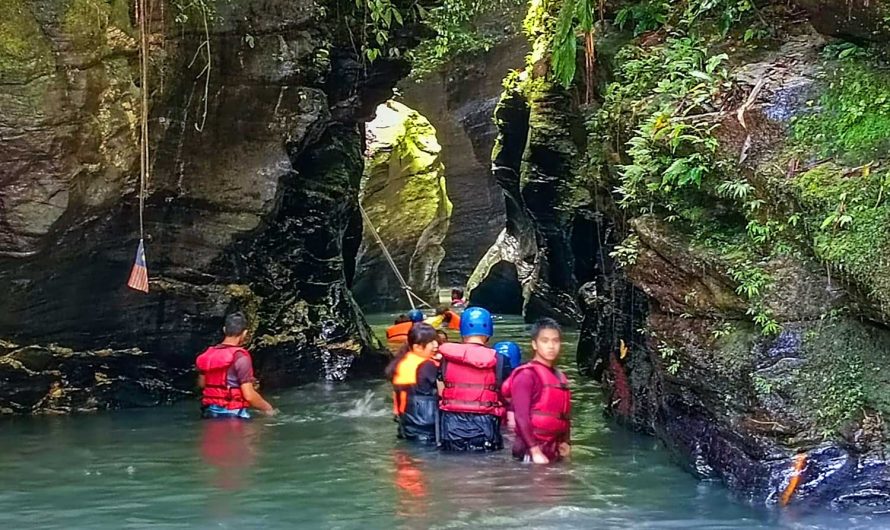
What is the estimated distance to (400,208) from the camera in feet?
95.2

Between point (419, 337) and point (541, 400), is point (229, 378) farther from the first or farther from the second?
point (541, 400)

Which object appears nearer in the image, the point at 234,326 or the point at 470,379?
the point at 470,379

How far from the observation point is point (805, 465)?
704 centimetres

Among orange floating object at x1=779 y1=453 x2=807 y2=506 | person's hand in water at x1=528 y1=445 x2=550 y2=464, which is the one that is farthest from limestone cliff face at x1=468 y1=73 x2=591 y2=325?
orange floating object at x1=779 y1=453 x2=807 y2=506

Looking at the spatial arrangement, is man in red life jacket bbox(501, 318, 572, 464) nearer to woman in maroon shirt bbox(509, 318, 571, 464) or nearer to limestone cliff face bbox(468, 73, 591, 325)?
woman in maroon shirt bbox(509, 318, 571, 464)

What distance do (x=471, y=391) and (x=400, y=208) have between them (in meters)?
20.5

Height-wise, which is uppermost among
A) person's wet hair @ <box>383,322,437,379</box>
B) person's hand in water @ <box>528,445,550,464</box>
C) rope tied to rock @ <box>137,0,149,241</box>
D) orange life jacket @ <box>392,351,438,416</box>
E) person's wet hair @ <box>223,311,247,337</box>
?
rope tied to rock @ <box>137,0,149,241</box>

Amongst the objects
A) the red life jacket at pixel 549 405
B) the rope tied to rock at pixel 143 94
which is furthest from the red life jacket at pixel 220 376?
the red life jacket at pixel 549 405

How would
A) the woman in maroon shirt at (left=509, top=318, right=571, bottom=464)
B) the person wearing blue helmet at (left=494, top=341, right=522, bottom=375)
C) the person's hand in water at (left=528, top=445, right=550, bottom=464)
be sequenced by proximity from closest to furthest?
the woman in maroon shirt at (left=509, top=318, right=571, bottom=464), the person's hand in water at (left=528, top=445, right=550, bottom=464), the person wearing blue helmet at (left=494, top=341, right=522, bottom=375)

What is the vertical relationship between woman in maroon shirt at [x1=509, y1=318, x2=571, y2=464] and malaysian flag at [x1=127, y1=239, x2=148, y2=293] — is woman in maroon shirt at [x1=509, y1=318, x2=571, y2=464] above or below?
below

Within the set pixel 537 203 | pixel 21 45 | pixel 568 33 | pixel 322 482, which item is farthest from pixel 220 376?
pixel 537 203

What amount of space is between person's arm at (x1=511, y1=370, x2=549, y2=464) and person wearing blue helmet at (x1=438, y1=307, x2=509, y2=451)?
56cm

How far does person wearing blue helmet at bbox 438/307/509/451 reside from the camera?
8672mm

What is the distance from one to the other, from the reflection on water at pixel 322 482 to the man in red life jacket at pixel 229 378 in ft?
0.69
